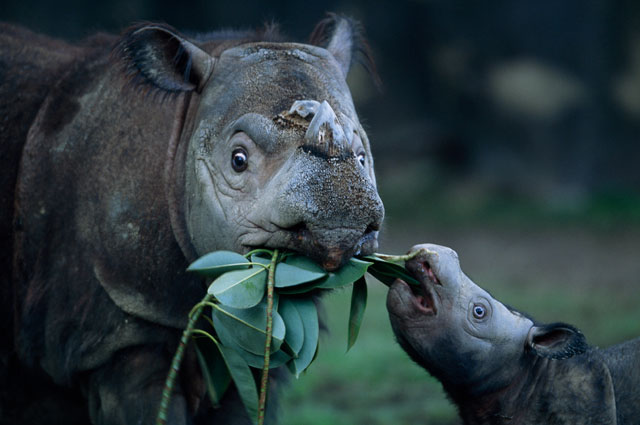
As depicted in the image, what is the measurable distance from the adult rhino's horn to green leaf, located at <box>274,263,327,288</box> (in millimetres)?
472

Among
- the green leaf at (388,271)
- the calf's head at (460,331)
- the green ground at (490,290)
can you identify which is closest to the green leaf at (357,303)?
the green leaf at (388,271)

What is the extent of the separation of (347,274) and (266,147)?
0.66 meters

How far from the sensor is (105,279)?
390cm

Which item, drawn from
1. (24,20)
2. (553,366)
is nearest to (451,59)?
(24,20)

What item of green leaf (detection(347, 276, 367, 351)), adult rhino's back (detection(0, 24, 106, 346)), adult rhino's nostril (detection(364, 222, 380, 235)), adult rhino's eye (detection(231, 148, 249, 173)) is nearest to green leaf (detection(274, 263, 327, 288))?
adult rhino's nostril (detection(364, 222, 380, 235))

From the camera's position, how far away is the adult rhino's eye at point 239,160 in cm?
364

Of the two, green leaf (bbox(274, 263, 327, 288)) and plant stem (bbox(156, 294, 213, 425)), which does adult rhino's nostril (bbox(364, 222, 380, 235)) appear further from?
plant stem (bbox(156, 294, 213, 425))

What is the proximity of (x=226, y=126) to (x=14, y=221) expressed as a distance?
1259 mm

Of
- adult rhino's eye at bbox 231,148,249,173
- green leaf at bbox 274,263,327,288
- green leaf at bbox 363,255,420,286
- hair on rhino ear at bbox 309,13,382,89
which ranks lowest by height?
green leaf at bbox 274,263,327,288

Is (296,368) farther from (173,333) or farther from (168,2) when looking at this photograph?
(168,2)

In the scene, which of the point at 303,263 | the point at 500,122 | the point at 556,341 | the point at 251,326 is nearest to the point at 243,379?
the point at 251,326

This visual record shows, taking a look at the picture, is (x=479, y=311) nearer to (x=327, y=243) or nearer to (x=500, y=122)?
(x=327, y=243)

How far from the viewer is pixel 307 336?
3.42 m

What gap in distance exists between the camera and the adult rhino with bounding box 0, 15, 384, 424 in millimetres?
3688
